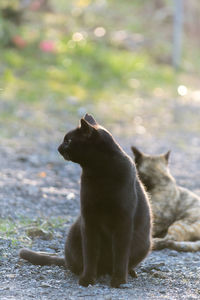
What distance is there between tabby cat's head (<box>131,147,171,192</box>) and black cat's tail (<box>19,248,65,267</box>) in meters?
1.68

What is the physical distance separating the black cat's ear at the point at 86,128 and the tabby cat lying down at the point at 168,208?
159 centimetres

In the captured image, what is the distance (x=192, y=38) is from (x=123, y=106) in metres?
7.87

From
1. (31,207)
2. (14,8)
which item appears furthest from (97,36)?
(31,207)

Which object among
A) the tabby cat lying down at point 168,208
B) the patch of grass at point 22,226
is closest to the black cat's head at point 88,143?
the patch of grass at point 22,226

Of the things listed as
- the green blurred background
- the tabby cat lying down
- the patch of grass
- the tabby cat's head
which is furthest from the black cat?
the green blurred background

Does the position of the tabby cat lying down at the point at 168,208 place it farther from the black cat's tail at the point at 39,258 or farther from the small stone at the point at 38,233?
the black cat's tail at the point at 39,258

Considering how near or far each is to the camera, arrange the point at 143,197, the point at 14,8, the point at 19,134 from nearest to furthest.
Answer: the point at 143,197
the point at 19,134
the point at 14,8

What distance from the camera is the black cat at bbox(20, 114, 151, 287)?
333 centimetres

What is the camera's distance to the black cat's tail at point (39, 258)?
3.82m

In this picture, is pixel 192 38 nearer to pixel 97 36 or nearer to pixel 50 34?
pixel 97 36

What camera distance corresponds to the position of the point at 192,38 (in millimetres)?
17672

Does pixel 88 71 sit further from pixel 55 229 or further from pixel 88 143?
pixel 88 143

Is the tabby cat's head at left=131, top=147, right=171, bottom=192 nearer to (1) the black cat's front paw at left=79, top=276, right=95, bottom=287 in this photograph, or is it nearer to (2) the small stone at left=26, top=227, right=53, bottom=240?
(2) the small stone at left=26, top=227, right=53, bottom=240

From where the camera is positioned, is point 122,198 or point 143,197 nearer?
point 122,198
